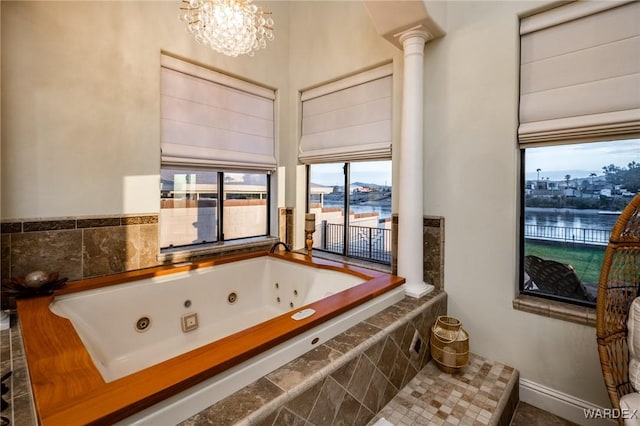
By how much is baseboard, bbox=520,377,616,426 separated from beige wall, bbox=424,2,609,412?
0.03 metres

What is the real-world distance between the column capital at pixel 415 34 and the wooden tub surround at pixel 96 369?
1.83 meters

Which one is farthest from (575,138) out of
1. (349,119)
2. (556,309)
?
(349,119)

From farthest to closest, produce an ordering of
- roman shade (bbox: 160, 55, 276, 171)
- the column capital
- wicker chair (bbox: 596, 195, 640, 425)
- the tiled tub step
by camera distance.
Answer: roman shade (bbox: 160, 55, 276, 171)
the column capital
the tiled tub step
wicker chair (bbox: 596, 195, 640, 425)

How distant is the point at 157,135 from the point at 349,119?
166cm

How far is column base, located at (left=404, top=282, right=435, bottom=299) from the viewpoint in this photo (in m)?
2.12

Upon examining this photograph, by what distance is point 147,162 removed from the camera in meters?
2.33

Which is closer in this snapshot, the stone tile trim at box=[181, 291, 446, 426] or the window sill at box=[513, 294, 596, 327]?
the stone tile trim at box=[181, 291, 446, 426]

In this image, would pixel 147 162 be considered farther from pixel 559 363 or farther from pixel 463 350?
pixel 559 363

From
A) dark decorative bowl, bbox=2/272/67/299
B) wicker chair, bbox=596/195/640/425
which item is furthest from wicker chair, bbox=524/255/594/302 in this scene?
dark decorative bowl, bbox=2/272/67/299

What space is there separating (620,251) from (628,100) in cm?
85

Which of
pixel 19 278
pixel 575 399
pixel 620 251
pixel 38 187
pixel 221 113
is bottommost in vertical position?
pixel 575 399

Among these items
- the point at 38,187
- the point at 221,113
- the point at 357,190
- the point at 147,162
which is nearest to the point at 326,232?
the point at 357,190

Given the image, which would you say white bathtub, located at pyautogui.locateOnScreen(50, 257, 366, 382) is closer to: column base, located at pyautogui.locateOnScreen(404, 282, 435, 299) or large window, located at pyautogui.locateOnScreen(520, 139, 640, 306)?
column base, located at pyautogui.locateOnScreen(404, 282, 435, 299)

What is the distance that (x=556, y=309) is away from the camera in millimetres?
1808
